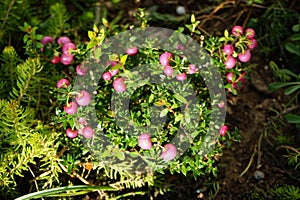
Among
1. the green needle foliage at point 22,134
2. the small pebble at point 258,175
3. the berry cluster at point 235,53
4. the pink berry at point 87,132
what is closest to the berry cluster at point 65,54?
the green needle foliage at point 22,134

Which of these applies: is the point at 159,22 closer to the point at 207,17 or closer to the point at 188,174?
the point at 207,17

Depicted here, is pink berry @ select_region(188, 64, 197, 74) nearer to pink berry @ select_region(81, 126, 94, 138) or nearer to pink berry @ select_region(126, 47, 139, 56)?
pink berry @ select_region(126, 47, 139, 56)

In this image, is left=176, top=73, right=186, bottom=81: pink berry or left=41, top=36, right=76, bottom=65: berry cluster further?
left=41, top=36, right=76, bottom=65: berry cluster

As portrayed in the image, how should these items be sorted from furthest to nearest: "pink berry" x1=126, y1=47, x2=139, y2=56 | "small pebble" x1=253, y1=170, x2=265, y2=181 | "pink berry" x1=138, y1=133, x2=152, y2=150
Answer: "small pebble" x1=253, y1=170, x2=265, y2=181 → "pink berry" x1=126, y1=47, x2=139, y2=56 → "pink berry" x1=138, y1=133, x2=152, y2=150

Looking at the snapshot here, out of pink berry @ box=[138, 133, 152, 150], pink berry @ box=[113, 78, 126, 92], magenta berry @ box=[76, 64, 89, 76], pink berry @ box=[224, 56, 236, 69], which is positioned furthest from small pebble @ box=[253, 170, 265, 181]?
magenta berry @ box=[76, 64, 89, 76]

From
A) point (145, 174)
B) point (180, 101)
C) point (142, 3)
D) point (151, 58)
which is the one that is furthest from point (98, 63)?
point (142, 3)

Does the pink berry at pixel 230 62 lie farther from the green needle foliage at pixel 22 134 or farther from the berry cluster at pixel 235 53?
the green needle foliage at pixel 22 134
